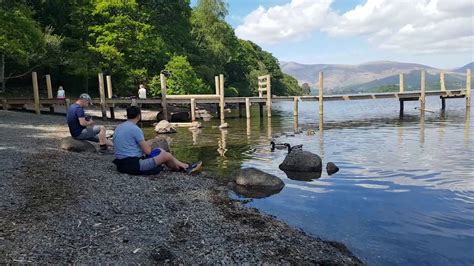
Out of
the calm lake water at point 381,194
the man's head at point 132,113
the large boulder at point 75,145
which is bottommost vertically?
the calm lake water at point 381,194

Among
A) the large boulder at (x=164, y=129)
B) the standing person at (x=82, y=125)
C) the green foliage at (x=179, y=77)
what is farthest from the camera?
the green foliage at (x=179, y=77)

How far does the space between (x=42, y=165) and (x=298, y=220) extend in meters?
6.15

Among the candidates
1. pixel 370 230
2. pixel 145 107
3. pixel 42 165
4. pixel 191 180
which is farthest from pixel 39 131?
pixel 145 107

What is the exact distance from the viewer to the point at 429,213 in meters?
8.17

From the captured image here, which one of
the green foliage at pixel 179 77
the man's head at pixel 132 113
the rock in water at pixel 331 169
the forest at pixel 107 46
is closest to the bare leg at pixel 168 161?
the man's head at pixel 132 113

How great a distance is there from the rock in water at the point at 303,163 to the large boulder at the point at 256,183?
6.69 ft

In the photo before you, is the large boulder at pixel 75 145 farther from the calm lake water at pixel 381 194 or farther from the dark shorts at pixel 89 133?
the calm lake water at pixel 381 194

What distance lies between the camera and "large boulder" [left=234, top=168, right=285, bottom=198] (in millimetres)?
10023

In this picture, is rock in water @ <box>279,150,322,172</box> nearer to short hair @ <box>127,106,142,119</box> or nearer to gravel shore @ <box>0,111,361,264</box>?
gravel shore @ <box>0,111,361,264</box>

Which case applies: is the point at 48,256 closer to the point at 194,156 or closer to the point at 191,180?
the point at 191,180

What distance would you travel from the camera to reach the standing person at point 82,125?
38.2 feet

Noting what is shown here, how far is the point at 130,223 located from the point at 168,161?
390cm

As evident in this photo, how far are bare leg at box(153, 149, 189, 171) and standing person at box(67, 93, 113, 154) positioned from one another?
328 centimetres

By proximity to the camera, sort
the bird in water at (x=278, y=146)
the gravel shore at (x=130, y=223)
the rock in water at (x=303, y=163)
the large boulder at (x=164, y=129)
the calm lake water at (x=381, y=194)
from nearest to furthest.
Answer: the gravel shore at (x=130, y=223), the calm lake water at (x=381, y=194), the rock in water at (x=303, y=163), the bird in water at (x=278, y=146), the large boulder at (x=164, y=129)
